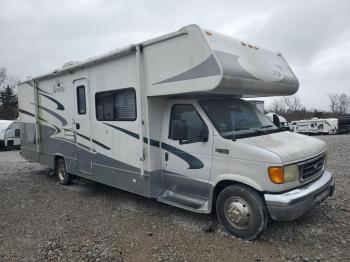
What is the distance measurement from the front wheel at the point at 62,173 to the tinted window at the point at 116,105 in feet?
7.85

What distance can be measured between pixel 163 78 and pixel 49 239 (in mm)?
3171

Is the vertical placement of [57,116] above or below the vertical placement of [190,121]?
above

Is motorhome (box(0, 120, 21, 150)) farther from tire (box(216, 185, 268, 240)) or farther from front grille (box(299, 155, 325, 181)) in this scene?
front grille (box(299, 155, 325, 181))

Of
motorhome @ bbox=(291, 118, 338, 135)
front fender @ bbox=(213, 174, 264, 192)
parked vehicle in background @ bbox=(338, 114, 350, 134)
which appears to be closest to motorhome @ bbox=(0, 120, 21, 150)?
front fender @ bbox=(213, 174, 264, 192)

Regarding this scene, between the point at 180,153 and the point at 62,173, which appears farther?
the point at 62,173

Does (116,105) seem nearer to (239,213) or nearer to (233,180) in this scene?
(233,180)

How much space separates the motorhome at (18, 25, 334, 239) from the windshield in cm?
2

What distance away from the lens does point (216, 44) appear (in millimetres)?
4859

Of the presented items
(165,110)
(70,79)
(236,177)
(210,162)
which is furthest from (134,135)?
(70,79)

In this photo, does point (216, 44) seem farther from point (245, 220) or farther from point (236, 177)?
point (245, 220)

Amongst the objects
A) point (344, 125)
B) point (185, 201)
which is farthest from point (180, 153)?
point (344, 125)

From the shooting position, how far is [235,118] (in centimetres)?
541

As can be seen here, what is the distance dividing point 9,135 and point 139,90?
16.9 m

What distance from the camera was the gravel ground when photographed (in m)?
4.39
